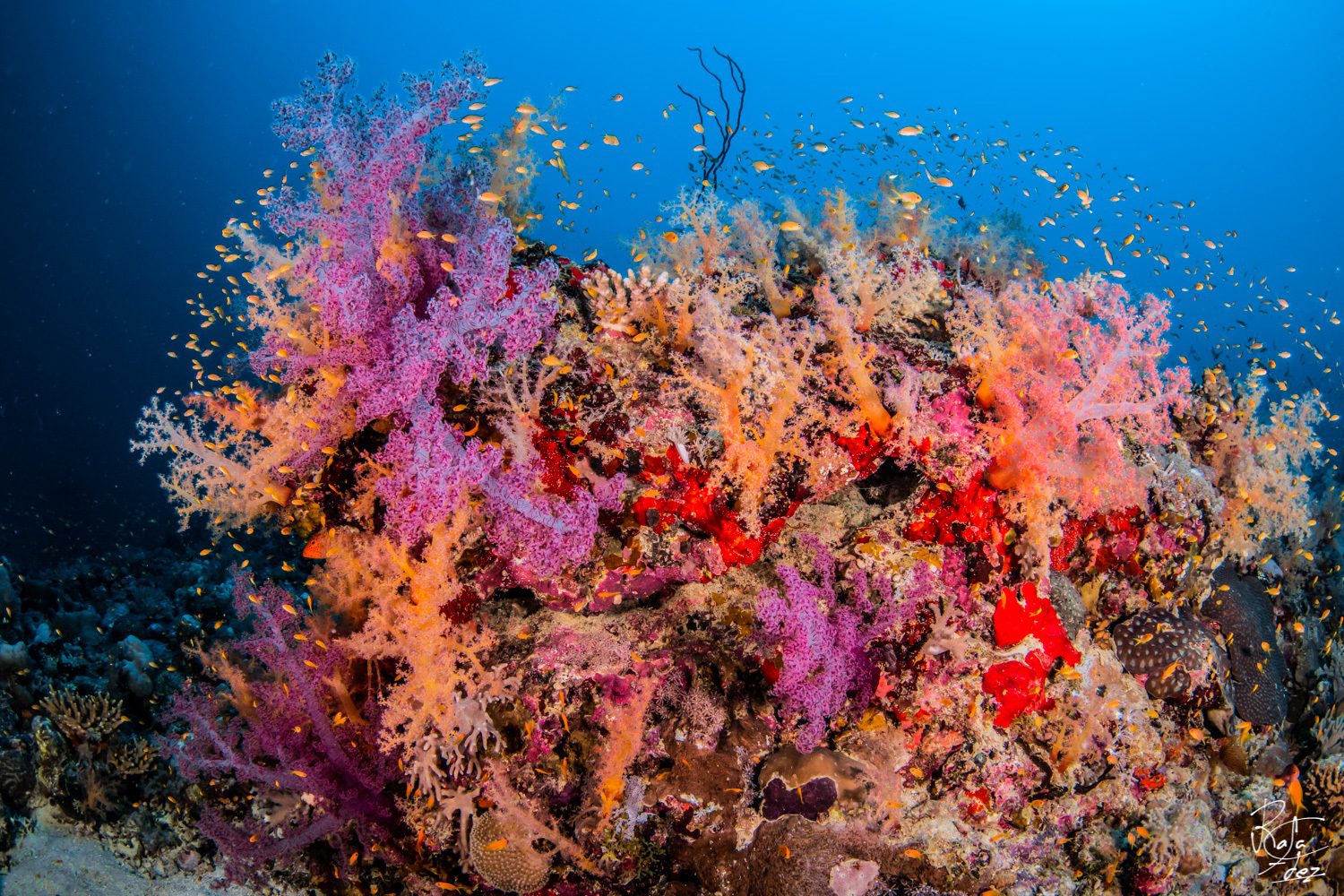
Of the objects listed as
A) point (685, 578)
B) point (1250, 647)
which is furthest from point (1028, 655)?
point (1250, 647)

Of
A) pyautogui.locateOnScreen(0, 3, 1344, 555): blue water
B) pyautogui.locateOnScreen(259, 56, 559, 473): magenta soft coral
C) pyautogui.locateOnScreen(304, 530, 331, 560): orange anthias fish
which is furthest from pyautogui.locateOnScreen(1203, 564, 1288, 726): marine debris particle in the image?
pyautogui.locateOnScreen(304, 530, 331, 560): orange anthias fish

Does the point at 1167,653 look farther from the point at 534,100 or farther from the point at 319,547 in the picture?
the point at 534,100

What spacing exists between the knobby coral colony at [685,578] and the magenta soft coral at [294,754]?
0.09 feet

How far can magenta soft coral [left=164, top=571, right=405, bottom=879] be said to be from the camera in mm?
4055

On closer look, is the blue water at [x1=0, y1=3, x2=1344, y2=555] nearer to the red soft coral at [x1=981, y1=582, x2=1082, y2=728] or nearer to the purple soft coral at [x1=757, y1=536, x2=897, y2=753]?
the red soft coral at [x1=981, y1=582, x2=1082, y2=728]

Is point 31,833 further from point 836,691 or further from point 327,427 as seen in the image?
point 836,691

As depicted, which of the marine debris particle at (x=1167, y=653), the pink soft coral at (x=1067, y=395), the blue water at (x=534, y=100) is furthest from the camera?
the blue water at (x=534, y=100)

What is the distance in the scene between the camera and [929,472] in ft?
13.3

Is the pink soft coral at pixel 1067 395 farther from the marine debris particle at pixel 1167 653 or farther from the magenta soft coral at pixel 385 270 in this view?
the magenta soft coral at pixel 385 270

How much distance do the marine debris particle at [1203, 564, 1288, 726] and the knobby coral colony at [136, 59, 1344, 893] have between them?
0.19ft

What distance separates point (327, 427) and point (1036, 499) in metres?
4.64

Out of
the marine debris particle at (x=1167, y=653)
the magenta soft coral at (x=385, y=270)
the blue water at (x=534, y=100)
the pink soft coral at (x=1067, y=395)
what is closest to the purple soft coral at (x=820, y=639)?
the pink soft coral at (x=1067, y=395)

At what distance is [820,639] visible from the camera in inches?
139

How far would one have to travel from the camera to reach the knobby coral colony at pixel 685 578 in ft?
11.9
